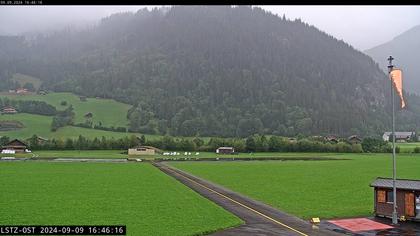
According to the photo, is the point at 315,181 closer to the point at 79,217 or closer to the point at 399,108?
the point at 399,108

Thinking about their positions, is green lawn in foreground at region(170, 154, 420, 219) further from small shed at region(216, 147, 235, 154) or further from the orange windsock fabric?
small shed at region(216, 147, 235, 154)

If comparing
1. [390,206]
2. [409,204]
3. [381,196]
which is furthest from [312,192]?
[409,204]

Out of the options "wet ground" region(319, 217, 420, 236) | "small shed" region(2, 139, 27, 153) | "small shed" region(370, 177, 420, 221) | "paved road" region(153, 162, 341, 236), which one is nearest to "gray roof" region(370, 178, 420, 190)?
"small shed" region(370, 177, 420, 221)

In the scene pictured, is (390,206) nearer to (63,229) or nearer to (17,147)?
(63,229)

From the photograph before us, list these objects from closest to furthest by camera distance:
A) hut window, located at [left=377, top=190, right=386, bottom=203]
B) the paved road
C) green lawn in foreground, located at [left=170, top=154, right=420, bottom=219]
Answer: the paved road, hut window, located at [left=377, top=190, right=386, bottom=203], green lawn in foreground, located at [left=170, top=154, right=420, bottom=219]

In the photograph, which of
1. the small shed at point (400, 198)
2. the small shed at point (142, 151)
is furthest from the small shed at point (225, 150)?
the small shed at point (400, 198)
